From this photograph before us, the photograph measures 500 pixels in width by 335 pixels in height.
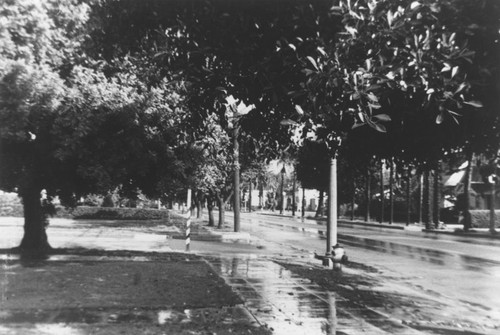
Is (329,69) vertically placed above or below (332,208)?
above

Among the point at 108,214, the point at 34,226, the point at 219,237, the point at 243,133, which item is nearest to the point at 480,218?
the point at 219,237

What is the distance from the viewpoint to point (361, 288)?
10.1 meters

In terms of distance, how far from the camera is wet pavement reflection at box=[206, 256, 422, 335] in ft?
21.5

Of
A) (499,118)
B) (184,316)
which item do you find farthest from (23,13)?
(499,118)

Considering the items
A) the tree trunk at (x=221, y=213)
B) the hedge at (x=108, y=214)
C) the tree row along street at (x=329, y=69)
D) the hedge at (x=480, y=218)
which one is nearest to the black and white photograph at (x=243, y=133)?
the tree row along street at (x=329, y=69)

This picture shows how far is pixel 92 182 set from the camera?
1255 cm

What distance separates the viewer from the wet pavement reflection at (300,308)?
21.5 ft

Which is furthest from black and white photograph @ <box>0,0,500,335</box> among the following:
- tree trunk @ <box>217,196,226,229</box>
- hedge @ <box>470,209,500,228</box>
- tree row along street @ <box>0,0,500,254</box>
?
hedge @ <box>470,209,500,228</box>

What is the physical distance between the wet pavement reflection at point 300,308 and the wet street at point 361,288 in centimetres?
1

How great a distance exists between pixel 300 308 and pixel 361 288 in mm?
2791

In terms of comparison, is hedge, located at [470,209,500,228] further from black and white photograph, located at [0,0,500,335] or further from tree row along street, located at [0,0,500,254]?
tree row along street, located at [0,0,500,254]

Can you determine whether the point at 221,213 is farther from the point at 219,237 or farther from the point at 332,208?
the point at 332,208

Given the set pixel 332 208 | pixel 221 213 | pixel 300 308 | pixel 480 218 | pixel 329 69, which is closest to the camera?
pixel 329 69

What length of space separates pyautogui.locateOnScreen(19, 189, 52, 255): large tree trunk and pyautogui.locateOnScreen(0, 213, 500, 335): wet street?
306 centimetres
